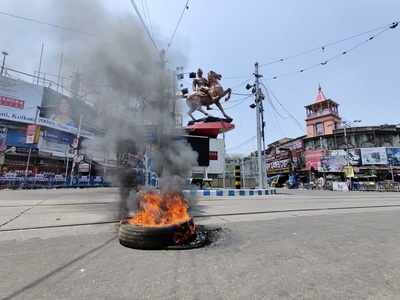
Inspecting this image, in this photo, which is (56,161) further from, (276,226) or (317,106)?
(317,106)

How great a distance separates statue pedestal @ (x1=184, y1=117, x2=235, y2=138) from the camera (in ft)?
51.9

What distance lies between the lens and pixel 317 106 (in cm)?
5584

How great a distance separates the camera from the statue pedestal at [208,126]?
1580 centimetres

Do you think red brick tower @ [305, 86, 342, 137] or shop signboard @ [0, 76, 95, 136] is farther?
red brick tower @ [305, 86, 342, 137]

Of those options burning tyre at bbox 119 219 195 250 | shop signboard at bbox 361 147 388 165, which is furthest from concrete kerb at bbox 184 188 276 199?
shop signboard at bbox 361 147 388 165

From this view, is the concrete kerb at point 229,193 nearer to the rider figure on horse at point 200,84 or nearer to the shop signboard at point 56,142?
the rider figure on horse at point 200,84

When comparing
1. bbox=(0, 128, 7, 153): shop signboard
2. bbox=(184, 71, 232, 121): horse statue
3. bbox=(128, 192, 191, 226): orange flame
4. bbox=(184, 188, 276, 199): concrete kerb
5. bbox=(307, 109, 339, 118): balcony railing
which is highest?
bbox=(307, 109, 339, 118): balcony railing

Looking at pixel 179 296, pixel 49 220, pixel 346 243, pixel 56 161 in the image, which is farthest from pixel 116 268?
pixel 56 161

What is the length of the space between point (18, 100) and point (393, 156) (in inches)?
2305

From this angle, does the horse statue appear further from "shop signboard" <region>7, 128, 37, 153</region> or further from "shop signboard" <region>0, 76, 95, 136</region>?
"shop signboard" <region>7, 128, 37, 153</region>

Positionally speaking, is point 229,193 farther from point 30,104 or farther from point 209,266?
point 30,104

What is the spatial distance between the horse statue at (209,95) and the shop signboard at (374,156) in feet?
125

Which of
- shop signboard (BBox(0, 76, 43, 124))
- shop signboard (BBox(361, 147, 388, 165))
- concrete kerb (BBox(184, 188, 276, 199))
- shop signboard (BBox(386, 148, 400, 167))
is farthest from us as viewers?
shop signboard (BBox(361, 147, 388, 165))

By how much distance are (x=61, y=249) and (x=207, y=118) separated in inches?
466
